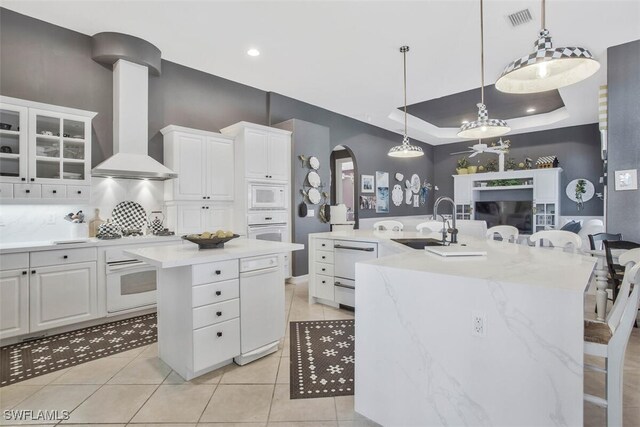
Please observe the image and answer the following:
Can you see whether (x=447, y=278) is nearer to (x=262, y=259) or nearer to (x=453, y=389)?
(x=453, y=389)

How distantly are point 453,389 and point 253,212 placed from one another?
3.44 metres

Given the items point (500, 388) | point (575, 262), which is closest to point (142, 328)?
point (500, 388)

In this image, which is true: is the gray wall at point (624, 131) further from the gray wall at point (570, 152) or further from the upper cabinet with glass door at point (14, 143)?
the upper cabinet with glass door at point (14, 143)

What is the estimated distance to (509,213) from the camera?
7.92 m

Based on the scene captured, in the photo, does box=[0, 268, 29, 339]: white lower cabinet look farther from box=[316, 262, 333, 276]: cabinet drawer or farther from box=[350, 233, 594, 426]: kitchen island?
box=[350, 233, 594, 426]: kitchen island

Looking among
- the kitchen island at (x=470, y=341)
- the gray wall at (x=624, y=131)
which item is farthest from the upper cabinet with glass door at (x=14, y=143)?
the gray wall at (x=624, y=131)

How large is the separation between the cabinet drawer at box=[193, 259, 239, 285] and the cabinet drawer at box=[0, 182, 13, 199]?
2164 mm

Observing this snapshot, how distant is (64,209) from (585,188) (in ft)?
30.3

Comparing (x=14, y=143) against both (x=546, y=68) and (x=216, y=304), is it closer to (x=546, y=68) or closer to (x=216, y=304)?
(x=216, y=304)

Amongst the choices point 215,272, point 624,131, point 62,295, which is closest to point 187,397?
point 215,272

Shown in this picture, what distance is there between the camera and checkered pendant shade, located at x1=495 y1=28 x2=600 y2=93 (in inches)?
65.1

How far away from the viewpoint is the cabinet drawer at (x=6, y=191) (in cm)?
282

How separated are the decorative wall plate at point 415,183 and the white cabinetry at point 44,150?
7.15 meters

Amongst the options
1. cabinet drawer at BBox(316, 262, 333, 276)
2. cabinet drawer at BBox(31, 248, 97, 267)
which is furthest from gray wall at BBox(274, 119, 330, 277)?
cabinet drawer at BBox(31, 248, 97, 267)
